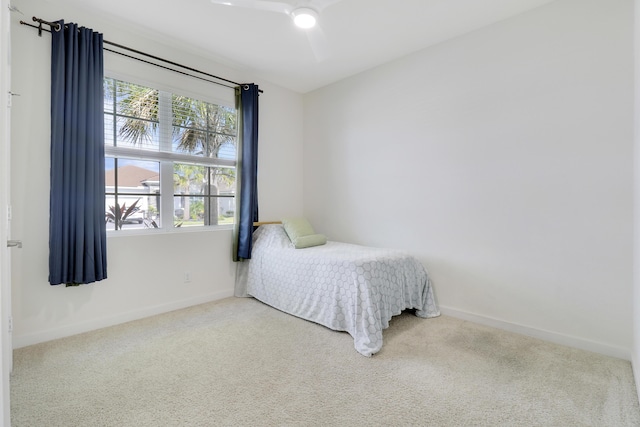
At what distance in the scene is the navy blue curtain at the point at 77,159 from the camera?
2398mm

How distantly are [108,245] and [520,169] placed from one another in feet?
11.8

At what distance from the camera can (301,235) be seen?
3.50m

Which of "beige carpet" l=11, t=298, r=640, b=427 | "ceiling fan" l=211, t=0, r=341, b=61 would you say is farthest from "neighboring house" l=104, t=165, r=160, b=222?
"ceiling fan" l=211, t=0, r=341, b=61

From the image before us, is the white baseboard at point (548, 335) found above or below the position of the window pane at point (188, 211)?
below

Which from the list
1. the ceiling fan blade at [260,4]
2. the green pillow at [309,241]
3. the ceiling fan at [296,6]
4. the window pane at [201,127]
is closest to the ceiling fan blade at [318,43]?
the ceiling fan at [296,6]

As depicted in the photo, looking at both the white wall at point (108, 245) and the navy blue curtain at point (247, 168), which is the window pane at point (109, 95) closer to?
the white wall at point (108, 245)

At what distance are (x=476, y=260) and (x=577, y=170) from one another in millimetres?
1045

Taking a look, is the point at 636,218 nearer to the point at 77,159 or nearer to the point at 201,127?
the point at 201,127

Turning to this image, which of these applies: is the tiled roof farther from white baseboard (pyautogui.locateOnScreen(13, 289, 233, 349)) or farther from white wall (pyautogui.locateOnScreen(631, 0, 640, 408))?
white wall (pyautogui.locateOnScreen(631, 0, 640, 408))

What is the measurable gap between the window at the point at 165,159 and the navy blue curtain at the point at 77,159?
0.71ft

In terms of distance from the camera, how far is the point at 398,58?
3.37m

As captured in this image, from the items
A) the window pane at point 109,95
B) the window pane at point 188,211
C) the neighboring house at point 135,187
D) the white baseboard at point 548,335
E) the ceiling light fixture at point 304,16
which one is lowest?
the white baseboard at point 548,335

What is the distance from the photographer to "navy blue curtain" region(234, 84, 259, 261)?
358 cm

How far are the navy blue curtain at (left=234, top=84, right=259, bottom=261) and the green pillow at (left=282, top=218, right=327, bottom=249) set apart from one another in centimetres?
43
